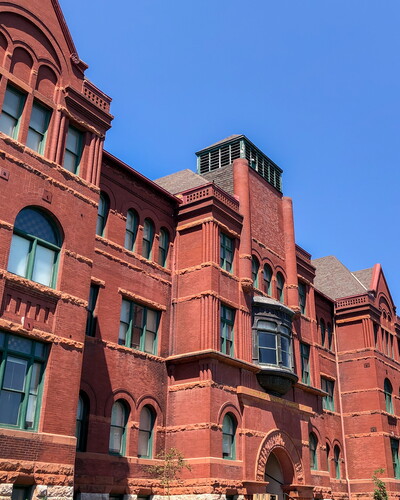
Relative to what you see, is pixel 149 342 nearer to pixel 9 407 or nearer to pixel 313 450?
pixel 9 407

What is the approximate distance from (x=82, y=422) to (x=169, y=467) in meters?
4.05

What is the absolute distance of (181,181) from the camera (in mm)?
33156

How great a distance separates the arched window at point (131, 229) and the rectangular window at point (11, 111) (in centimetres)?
814

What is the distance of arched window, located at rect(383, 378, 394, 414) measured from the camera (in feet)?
132

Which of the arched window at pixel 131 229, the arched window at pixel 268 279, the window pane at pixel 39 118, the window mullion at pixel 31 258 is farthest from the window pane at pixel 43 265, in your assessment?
the arched window at pixel 268 279

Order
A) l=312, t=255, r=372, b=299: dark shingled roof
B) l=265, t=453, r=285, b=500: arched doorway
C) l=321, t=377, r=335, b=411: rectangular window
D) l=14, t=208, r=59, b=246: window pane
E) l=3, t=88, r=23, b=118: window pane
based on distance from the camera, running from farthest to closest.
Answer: l=312, t=255, r=372, b=299: dark shingled roof
l=321, t=377, r=335, b=411: rectangular window
l=265, t=453, r=285, b=500: arched doorway
l=3, t=88, r=23, b=118: window pane
l=14, t=208, r=59, b=246: window pane

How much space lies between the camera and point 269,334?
28.8 m

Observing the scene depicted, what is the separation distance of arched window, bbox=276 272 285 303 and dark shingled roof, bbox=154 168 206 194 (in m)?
6.61

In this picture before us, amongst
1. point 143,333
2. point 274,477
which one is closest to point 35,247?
point 143,333

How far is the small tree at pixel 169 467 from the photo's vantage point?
23109mm

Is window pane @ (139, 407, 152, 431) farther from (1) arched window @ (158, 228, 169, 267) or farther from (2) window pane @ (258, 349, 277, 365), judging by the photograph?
(1) arched window @ (158, 228, 169, 267)

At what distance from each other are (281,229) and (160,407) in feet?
44.3

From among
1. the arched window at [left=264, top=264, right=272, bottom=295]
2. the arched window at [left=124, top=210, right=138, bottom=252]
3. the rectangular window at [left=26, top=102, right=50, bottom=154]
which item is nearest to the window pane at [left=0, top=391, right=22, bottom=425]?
the rectangular window at [left=26, top=102, right=50, bottom=154]

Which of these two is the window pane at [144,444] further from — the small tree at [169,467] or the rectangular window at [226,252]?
the rectangular window at [226,252]
